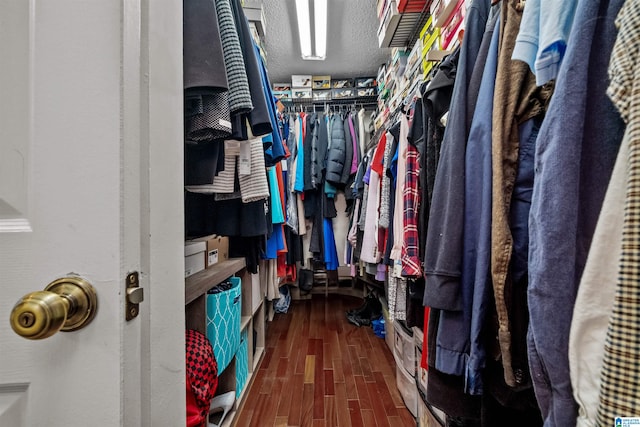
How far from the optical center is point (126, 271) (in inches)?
11.6

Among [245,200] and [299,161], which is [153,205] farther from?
[299,161]

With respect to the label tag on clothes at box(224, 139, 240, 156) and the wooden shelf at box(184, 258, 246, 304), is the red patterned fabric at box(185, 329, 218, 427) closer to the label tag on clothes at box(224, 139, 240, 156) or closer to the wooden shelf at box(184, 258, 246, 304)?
the wooden shelf at box(184, 258, 246, 304)

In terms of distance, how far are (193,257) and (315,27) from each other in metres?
1.97

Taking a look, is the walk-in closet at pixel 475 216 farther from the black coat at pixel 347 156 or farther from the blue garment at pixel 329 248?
the blue garment at pixel 329 248

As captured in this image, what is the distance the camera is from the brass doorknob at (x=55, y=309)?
230mm

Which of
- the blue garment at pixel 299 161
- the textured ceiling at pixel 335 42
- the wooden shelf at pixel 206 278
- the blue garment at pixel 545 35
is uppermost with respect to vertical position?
the textured ceiling at pixel 335 42

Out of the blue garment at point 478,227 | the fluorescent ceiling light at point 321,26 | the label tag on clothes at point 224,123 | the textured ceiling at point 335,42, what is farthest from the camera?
the textured ceiling at point 335,42

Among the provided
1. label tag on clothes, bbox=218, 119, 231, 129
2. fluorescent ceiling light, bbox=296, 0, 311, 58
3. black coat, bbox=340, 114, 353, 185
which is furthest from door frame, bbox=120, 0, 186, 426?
black coat, bbox=340, 114, 353, 185

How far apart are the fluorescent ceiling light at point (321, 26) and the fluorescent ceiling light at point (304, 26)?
61mm

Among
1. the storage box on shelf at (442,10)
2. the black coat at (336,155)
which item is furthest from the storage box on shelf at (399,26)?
the black coat at (336,155)

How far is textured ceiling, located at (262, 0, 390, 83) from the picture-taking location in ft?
6.35

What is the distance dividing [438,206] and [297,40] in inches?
92.1

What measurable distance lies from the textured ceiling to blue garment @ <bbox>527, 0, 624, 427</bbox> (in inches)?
80.3

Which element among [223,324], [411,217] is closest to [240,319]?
[223,324]
